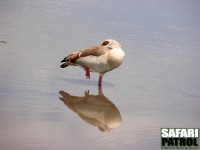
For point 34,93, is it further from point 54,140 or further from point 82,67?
point 54,140

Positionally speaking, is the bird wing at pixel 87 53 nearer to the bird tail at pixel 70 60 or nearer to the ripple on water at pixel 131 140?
→ the bird tail at pixel 70 60

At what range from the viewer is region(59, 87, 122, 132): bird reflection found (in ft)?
18.2

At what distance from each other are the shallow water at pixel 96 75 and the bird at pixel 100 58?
0.59 ft

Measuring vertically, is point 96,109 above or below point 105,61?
below

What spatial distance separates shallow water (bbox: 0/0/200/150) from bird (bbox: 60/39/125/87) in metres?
0.18

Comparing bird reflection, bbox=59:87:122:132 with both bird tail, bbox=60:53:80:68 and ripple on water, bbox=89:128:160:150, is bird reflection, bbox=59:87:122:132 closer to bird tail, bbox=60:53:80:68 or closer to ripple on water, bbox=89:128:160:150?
ripple on water, bbox=89:128:160:150

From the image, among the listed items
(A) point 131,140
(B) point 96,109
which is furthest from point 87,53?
(A) point 131,140

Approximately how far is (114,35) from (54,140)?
3979 millimetres

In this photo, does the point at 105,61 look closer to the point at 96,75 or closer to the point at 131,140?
the point at 96,75

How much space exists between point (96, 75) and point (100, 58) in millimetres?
607

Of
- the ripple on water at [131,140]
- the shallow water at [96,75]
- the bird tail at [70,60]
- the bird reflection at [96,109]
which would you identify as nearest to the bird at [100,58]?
the bird tail at [70,60]

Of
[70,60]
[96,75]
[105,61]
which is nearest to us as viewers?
[105,61]

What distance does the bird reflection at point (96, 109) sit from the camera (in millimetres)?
5551

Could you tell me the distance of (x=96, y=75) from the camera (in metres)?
7.27
